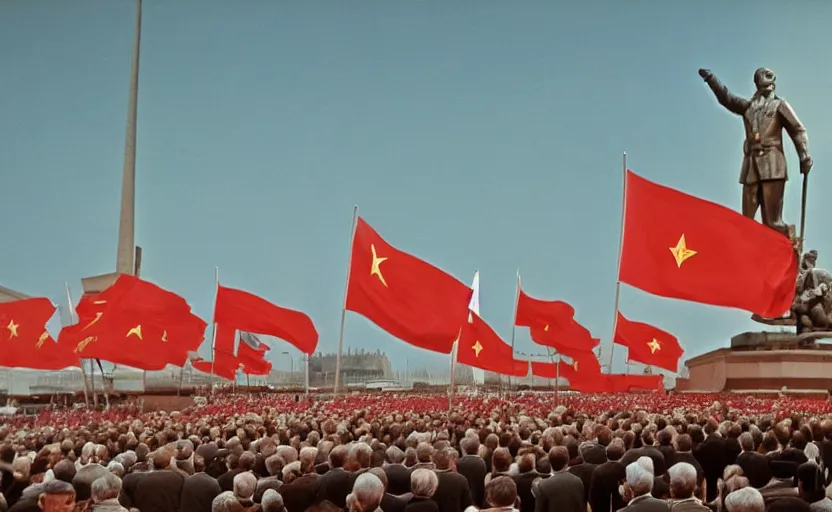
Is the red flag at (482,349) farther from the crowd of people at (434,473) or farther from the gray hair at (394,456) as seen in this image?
the gray hair at (394,456)

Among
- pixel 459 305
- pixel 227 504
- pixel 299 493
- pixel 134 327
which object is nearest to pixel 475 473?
pixel 299 493

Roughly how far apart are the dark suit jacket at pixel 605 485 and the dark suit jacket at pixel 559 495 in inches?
39.9

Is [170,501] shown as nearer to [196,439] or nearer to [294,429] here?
[196,439]

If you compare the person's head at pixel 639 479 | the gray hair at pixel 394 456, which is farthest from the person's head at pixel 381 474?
the person's head at pixel 639 479

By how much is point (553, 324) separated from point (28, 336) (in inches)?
485

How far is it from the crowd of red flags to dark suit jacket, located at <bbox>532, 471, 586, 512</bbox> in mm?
7856

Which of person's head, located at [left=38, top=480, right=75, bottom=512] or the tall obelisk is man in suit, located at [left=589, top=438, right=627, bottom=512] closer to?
person's head, located at [left=38, top=480, right=75, bottom=512]

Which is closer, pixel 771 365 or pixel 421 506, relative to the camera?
pixel 421 506

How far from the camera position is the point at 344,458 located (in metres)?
7.90

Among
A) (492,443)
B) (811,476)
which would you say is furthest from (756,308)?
(811,476)

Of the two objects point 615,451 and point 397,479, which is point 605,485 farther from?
point 397,479

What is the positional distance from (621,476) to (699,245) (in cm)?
721

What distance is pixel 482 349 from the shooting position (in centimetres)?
2162

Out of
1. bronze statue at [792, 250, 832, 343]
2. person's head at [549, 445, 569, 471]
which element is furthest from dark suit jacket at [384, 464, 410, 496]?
bronze statue at [792, 250, 832, 343]
